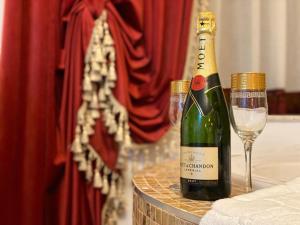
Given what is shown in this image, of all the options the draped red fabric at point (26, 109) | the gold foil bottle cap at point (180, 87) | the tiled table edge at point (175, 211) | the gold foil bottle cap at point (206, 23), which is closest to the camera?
the tiled table edge at point (175, 211)

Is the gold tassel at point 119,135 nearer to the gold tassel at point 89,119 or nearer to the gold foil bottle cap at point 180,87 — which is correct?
the gold tassel at point 89,119

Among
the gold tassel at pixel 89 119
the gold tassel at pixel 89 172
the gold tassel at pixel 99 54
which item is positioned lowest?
the gold tassel at pixel 89 172

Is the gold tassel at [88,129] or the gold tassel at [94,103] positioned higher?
the gold tassel at [94,103]

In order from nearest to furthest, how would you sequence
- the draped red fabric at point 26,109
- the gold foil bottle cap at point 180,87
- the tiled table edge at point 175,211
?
the tiled table edge at point 175,211 < the gold foil bottle cap at point 180,87 < the draped red fabric at point 26,109

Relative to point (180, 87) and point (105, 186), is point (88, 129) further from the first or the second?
point (180, 87)

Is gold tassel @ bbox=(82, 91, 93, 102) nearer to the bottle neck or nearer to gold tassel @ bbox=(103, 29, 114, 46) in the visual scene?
gold tassel @ bbox=(103, 29, 114, 46)

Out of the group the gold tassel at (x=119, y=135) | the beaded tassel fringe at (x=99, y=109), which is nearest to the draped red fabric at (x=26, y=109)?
the beaded tassel fringe at (x=99, y=109)

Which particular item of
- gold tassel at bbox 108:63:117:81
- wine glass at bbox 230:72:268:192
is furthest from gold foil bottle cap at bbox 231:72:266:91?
gold tassel at bbox 108:63:117:81

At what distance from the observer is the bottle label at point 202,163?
0.49m

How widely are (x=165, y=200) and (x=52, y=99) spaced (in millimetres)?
796

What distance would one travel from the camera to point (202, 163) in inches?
19.4

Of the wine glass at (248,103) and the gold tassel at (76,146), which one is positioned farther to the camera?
the gold tassel at (76,146)

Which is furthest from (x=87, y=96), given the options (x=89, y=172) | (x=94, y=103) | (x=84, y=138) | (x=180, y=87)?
(x=180, y=87)

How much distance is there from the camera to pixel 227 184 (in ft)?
1.68
